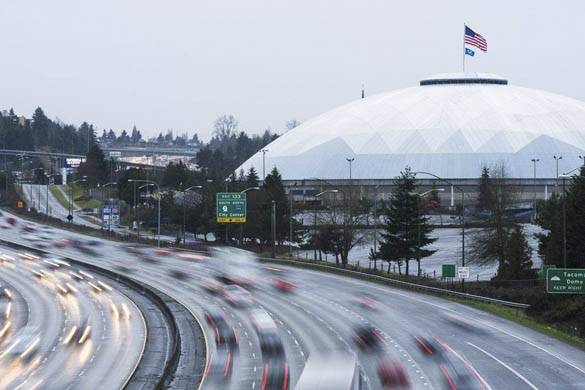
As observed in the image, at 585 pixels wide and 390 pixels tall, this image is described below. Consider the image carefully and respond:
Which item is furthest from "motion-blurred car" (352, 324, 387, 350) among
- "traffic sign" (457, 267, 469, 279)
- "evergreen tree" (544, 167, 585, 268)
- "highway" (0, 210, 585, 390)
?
"evergreen tree" (544, 167, 585, 268)

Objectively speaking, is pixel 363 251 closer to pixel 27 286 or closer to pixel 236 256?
pixel 236 256

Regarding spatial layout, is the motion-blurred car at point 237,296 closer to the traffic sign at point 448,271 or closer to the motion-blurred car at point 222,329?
the motion-blurred car at point 222,329

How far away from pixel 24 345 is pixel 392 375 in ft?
63.1

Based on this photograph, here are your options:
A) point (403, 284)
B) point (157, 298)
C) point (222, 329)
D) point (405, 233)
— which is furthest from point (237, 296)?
point (405, 233)

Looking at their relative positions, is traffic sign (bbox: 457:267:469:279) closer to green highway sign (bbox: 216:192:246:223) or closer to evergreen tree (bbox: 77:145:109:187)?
green highway sign (bbox: 216:192:246:223)

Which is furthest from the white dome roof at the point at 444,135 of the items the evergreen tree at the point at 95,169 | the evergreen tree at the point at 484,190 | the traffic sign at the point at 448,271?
the traffic sign at the point at 448,271

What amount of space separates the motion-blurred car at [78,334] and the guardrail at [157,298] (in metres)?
4.62

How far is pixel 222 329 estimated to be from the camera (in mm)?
45219

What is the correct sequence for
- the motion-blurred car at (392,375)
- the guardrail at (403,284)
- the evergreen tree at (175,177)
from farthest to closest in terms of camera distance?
the evergreen tree at (175,177)
the guardrail at (403,284)
the motion-blurred car at (392,375)

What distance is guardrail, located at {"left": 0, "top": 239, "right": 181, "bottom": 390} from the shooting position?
108 feet

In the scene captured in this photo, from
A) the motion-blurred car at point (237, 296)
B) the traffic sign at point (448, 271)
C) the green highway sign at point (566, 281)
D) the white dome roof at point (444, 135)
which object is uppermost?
the white dome roof at point (444, 135)

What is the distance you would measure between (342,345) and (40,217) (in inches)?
4243

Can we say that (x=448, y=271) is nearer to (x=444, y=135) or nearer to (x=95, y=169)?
(x=444, y=135)

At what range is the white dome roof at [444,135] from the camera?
13625 centimetres
